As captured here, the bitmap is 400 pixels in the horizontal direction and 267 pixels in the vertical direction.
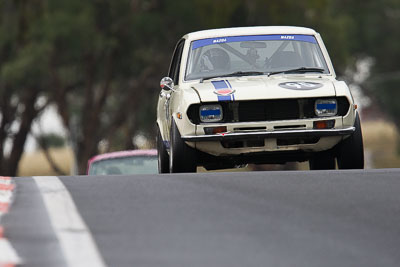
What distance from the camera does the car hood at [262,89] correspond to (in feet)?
38.0

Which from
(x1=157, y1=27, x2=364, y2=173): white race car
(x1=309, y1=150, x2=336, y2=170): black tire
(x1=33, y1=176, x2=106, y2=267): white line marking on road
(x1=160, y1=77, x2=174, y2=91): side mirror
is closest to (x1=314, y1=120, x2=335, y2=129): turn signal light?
A: (x1=157, y1=27, x2=364, y2=173): white race car

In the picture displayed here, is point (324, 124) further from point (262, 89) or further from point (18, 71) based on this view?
point (18, 71)

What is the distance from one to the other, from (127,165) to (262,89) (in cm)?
462

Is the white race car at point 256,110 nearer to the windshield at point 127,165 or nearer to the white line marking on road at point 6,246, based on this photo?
the windshield at point 127,165

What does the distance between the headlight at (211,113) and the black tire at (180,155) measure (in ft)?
1.14

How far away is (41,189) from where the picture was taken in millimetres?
8906

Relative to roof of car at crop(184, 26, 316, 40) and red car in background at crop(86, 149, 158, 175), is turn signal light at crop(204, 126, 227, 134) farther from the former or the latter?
red car in background at crop(86, 149, 158, 175)

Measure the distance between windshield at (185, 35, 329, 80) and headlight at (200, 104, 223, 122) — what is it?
0.92m

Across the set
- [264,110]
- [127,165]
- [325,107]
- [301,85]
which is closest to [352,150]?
[325,107]

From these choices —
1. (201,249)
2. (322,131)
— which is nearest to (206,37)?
(322,131)

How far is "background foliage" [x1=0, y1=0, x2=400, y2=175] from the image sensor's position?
35500 millimetres

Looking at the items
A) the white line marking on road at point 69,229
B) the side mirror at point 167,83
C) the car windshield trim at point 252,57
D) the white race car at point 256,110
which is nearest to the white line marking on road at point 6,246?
the white line marking on road at point 69,229

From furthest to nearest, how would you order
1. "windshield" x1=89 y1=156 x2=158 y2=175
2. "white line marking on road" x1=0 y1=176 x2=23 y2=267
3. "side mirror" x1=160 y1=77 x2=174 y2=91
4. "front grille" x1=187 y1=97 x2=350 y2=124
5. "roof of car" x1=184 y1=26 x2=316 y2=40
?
"windshield" x1=89 y1=156 x2=158 y2=175 < "roof of car" x1=184 y1=26 x2=316 y2=40 < "side mirror" x1=160 y1=77 x2=174 y2=91 < "front grille" x1=187 y1=97 x2=350 y2=124 < "white line marking on road" x1=0 y1=176 x2=23 y2=267

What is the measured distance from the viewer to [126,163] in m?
15.9
